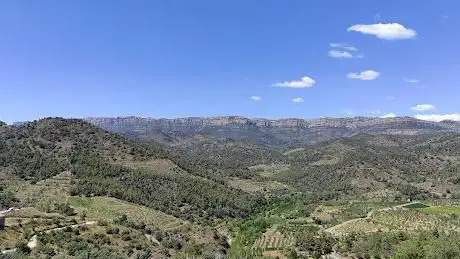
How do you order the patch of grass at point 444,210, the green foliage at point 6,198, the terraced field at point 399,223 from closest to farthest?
the terraced field at point 399,223 < the green foliage at point 6,198 < the patch of grass at point 444,210

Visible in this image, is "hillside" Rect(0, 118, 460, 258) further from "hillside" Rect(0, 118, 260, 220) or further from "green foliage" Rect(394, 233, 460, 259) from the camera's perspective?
"green foliage" Rect(394, 233, 460, 259)

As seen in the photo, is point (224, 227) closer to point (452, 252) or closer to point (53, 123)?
point (452, 252)

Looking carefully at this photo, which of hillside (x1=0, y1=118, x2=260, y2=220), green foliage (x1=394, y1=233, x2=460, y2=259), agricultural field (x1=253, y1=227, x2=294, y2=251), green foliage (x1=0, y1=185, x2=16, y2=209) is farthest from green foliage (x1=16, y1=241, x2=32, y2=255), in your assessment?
hillside (x1=0, y1=118, x2=260, y2=220)

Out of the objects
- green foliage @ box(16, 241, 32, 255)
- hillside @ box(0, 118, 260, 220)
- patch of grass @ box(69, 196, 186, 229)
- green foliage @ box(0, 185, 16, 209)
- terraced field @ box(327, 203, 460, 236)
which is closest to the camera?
green foliage @ box(16, 241, 32, 255)

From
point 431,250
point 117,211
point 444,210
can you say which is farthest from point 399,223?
point 117,211

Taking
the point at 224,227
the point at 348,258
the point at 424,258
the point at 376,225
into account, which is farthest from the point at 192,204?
the point at 424,258

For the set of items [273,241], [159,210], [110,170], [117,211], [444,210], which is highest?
[110,170]

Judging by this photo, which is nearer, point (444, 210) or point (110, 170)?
point (444, 210)

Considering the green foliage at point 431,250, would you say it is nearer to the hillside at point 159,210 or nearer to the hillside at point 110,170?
the hillside at point 159,210

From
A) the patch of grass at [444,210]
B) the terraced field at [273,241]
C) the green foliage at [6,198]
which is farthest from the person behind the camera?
the patch of grass at [444,210]

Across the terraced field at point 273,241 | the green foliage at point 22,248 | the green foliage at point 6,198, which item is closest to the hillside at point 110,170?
the green foliage at point 6,198

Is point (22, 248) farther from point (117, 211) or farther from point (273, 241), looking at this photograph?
point (273, 241)
